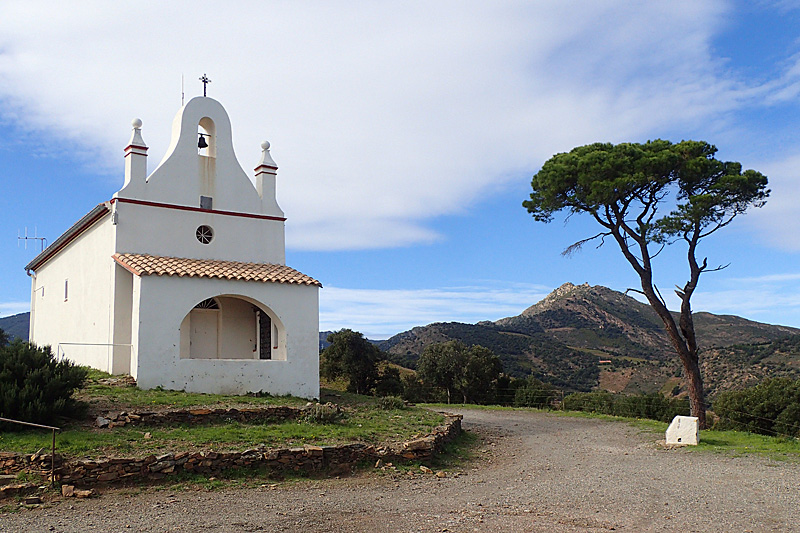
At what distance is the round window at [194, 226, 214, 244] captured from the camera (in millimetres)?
18359

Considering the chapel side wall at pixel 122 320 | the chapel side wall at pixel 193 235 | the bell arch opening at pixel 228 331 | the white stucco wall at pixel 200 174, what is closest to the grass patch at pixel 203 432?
the chapel side wall at pixel 122 320

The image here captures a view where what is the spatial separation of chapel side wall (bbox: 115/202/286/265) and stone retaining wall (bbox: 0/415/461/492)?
29.4 feet

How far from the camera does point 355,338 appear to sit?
30328mm

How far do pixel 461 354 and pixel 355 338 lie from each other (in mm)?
4953

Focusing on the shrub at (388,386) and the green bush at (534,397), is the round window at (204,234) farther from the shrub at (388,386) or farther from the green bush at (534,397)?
the green bush at (534,397)

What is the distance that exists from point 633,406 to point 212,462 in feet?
59.0

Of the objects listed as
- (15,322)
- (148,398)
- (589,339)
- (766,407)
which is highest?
(15,322)


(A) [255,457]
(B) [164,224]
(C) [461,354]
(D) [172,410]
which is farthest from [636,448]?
(C) [461,354]

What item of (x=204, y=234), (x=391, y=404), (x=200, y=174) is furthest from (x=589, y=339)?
(x=200, y=174)

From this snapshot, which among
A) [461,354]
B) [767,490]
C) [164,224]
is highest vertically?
[164,224]

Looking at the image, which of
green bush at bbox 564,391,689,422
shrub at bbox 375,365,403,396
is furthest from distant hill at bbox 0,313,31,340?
green bush at bbox 564,391,689,422

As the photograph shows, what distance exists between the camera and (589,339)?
63.7 meters

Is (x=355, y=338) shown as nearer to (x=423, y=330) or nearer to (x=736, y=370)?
(x=736, y=370)

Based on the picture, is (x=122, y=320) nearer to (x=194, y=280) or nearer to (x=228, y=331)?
(x=194, y=280)
